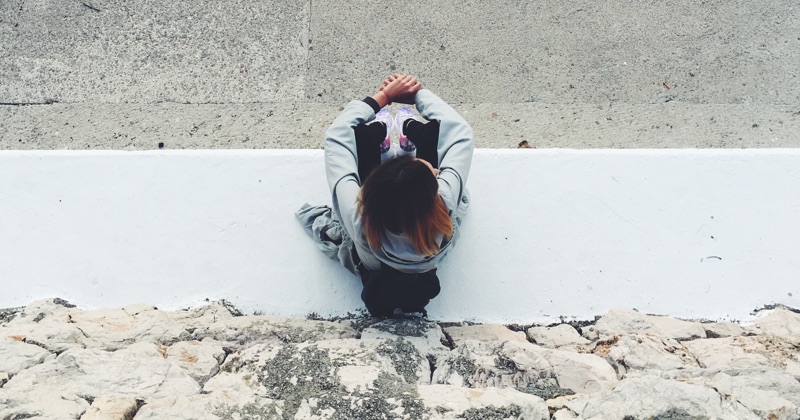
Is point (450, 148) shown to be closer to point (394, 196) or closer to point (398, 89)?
point (398, 89)

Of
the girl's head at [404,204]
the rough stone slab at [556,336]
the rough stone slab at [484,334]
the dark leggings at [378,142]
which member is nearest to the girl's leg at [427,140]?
the dark leggings at [378,142]

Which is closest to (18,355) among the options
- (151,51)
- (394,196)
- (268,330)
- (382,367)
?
(268,330)

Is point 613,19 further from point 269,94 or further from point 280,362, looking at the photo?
point 280,362

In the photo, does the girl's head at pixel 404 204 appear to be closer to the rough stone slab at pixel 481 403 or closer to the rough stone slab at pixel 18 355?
the rough stone slab at pixel 481 403

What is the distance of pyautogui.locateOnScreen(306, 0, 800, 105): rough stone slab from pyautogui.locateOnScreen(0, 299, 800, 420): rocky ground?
1570mm

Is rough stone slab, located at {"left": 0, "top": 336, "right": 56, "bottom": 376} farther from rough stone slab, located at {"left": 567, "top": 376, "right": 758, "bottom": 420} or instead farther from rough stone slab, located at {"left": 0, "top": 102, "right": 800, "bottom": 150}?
rough stone slab, located at {"left": 567, "top": 376, "right": 758, "bottom": 420}

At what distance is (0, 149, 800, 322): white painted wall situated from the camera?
2.63 metres

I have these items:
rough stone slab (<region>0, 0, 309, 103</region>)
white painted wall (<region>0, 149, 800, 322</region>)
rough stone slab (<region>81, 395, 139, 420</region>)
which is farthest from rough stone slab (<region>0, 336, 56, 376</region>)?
rough stone slab (<region>0, 0, 309, 103</region>)

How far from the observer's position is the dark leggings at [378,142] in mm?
2523

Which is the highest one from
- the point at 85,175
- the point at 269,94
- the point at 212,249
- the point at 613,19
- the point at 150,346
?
the point at 613,19

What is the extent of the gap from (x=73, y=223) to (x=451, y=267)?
1.58 m

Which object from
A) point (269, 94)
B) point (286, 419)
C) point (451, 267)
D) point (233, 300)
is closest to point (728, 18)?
point (451, 267)

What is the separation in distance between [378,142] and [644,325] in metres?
1.22

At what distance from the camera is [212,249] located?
2.70m
